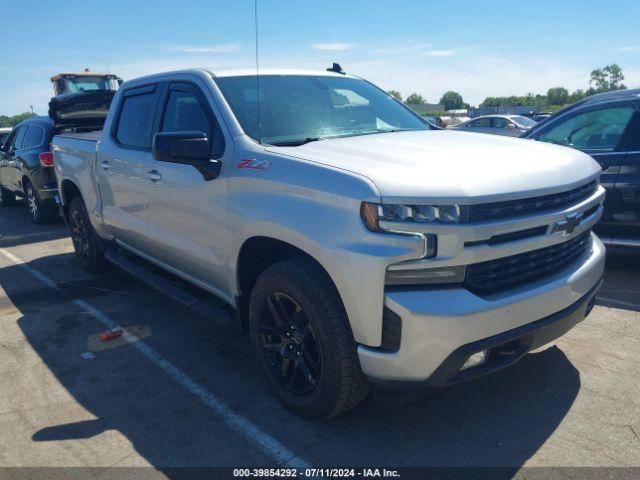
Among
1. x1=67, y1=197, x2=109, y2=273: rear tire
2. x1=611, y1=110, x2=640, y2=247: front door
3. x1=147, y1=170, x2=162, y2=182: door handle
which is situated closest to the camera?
x1=147, y1=170, x2=162, y2=182: door handle

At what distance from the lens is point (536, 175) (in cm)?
272

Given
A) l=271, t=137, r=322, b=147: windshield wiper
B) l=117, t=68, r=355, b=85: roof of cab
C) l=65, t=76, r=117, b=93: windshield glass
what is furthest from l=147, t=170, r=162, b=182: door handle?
l=65, t=76, r=117, b=93: windshield glass

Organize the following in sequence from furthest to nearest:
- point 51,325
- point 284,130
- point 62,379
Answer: point 51,325 < point 62,379 < point 284,130

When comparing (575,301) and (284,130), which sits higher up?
(284,130)

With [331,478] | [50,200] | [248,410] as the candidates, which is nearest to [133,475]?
[248,410]

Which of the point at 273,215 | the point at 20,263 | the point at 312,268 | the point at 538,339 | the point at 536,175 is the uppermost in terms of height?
the point at 536,175

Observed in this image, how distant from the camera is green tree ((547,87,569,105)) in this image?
331ft

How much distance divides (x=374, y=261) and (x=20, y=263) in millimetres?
6256

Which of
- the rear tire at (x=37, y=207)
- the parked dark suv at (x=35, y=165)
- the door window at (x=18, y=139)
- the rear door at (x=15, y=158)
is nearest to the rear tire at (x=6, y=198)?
the rear door at (x=15, y=158)

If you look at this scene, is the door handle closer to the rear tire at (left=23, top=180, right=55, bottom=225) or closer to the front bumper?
the front bumper

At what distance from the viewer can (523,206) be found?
2.62 metres

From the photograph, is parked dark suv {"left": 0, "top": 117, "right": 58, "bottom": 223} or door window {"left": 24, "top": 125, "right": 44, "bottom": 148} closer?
parked dark suv {"left": 0, "top": 117, "right": 58, "bottom": 223}

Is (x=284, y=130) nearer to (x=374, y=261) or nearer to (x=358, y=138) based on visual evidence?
(x=358, y=138)

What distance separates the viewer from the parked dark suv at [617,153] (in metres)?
5.09
